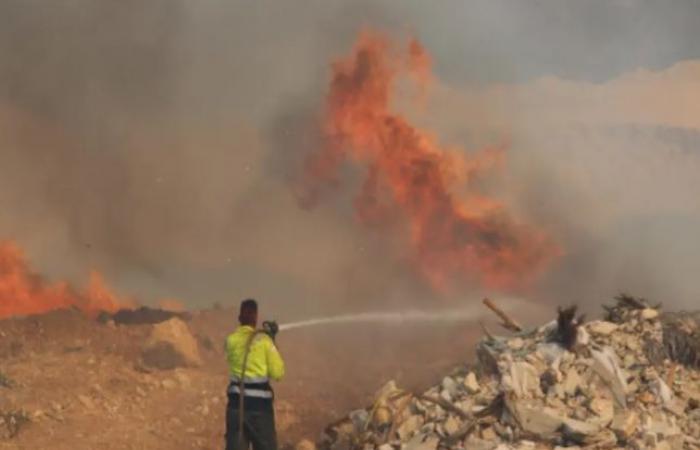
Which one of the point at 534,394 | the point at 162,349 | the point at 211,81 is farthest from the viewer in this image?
the point at 211,81

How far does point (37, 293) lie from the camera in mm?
14180

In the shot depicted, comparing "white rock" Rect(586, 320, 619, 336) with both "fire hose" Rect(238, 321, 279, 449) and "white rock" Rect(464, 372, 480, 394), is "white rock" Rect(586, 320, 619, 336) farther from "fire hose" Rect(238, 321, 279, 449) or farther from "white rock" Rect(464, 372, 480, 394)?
"fire hose" Rect(238, 321, 279, 449)

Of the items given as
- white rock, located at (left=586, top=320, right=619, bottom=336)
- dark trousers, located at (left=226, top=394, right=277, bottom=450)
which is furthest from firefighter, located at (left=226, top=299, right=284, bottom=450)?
white rock, located at (left=586, top=320, right=619, bottom=336)

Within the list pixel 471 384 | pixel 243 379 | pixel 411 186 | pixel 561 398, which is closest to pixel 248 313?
pixel 243 379

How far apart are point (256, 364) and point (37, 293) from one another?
30.4ft

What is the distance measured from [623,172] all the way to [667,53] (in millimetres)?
4107

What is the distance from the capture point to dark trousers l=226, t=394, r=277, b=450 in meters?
6.80

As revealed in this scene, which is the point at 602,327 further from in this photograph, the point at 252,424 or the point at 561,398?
the point at 252,424

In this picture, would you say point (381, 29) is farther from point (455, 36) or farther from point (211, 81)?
point (211, 81)

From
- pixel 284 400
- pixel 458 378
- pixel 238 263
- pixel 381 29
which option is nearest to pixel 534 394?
pixel 458 378

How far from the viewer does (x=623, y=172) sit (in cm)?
2034

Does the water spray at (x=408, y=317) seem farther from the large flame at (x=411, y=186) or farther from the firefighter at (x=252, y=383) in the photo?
the firefighter at (x=252, y=383)

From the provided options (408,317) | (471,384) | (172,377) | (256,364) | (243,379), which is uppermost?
(408,317)

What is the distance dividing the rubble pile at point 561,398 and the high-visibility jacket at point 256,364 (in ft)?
5.68
